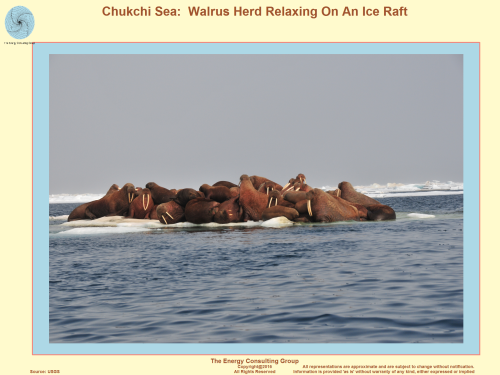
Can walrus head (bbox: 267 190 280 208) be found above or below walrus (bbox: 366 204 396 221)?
above

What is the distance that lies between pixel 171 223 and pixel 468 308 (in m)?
20.6

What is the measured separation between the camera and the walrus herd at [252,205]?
85.4 ft

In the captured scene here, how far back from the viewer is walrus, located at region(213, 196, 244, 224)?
26.5m

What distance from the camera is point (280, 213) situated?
86.0 feet

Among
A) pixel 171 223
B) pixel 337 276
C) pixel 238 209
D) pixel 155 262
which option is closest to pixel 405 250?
pixel 337 276

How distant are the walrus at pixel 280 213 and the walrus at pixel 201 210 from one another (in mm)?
2613

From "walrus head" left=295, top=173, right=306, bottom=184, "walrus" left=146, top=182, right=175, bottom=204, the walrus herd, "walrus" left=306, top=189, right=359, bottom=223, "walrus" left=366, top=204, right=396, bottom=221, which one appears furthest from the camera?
"walrus head" left=295, top=173, right=306, bottom=184

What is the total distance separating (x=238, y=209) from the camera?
26.8m

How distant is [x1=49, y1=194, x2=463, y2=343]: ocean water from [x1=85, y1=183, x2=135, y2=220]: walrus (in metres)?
10.2

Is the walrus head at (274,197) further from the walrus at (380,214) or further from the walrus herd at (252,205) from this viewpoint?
the walrus at (380,214)

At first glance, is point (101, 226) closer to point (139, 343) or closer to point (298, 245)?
point (298, 245)

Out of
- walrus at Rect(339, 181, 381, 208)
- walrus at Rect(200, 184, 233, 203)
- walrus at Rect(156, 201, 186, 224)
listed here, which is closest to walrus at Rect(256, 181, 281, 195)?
walrus at Rect(200, 184, 233, 203)

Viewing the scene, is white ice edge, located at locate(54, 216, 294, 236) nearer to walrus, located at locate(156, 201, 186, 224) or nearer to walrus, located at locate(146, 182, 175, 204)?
walrus, located at locate(156, 201, 186, 224)
